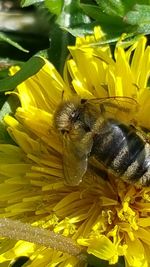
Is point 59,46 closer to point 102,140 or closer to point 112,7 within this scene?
point 112,7

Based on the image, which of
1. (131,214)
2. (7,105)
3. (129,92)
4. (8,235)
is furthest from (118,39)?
(8,235)

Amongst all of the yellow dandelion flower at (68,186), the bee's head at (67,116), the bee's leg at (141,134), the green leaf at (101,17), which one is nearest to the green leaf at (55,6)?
the green leaf at (101,17)

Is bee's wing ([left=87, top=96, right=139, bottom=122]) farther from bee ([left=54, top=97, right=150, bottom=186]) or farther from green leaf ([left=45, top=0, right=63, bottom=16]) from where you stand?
green leaf ([left=45, top=0, right=63, bottom=16])

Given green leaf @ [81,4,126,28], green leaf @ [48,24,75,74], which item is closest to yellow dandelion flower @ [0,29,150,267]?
green leaf @ [81,4,126,28]

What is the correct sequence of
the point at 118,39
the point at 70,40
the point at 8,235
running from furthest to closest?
the point at 70,40
the point at 118,39
the point at 8,235

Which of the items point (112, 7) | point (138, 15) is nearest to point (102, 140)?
point (138, 15)

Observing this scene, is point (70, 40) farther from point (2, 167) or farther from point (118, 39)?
point (2, 167)
